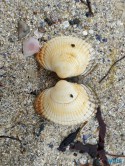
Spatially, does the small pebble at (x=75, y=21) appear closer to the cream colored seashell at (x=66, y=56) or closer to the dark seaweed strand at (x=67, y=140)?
the cream colored seashell at (x=66, y=56)

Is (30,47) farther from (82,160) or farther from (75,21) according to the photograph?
(82,160)

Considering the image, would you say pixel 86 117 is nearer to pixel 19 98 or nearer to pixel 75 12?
pixel 19 98

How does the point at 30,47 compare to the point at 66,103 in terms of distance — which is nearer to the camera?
the point at 66,103

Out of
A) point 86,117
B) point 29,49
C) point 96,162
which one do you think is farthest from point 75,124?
point 29,49

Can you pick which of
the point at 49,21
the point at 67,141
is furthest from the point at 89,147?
the point at 49,21

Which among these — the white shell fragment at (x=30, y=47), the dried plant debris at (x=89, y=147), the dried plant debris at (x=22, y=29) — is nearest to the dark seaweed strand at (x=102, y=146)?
the dried plant debris at (x=89, y=147)

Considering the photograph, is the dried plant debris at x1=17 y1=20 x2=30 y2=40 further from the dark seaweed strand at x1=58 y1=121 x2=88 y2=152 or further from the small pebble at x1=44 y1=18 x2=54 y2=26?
the dark seaweed strand at x1=58 y1=121 x2=88 y2=152
